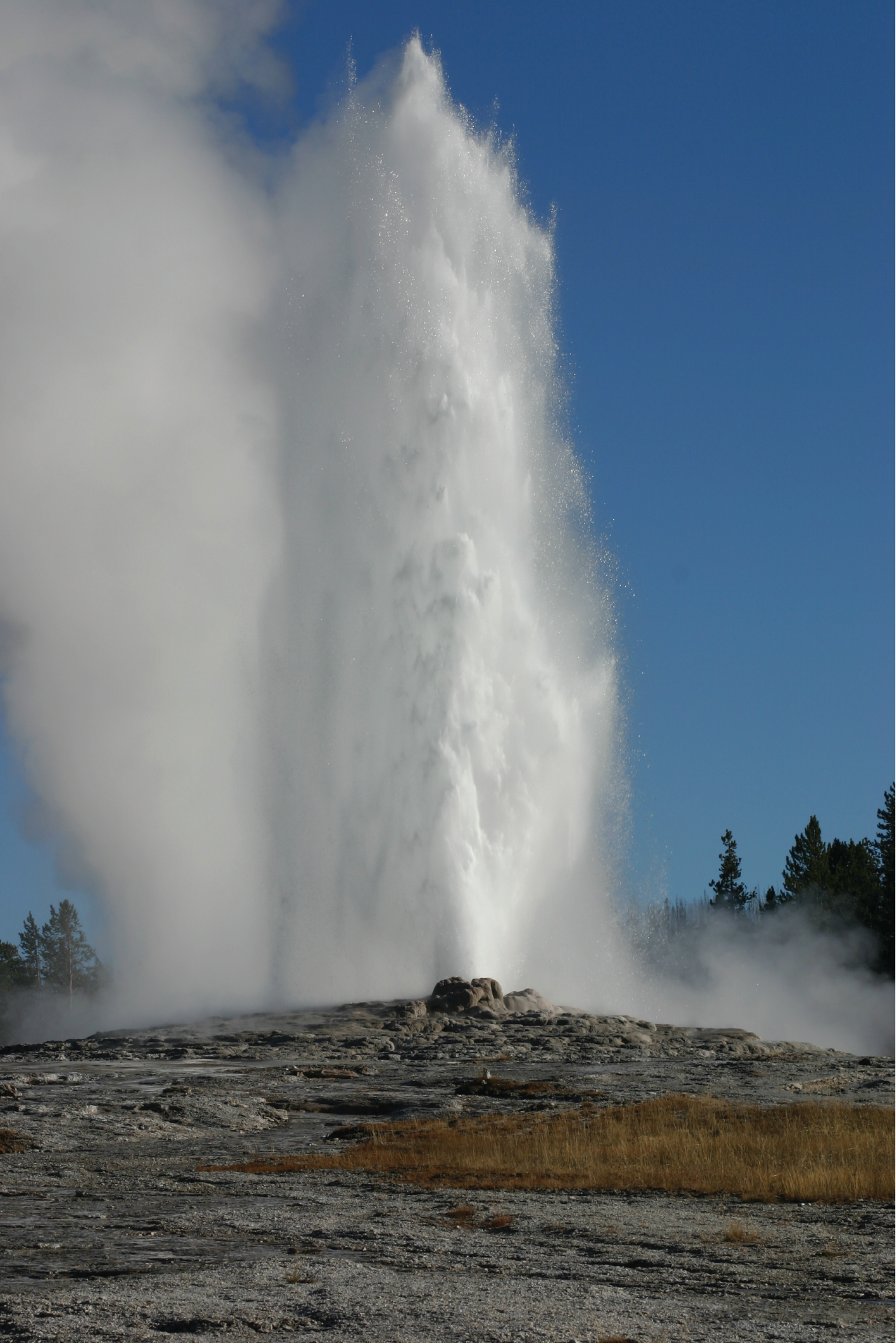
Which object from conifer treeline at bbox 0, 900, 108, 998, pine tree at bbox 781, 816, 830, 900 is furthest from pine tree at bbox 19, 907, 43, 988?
pine tree at bbox 781, 816, 830, 900

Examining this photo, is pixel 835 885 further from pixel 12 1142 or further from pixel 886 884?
pixel 12 1142

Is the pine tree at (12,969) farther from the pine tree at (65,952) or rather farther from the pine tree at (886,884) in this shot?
the pine tree at (886,884)

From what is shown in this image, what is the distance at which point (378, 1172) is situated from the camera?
57.3 ft

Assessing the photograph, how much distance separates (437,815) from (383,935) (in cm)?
546

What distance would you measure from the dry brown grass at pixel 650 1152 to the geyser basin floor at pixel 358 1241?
2.86ft

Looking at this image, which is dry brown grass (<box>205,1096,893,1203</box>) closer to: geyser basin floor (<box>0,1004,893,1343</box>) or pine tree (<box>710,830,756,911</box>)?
geyser basin floor (<box>0,1004,893,1343</box>)

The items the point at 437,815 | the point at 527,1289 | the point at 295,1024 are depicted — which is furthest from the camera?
the point at 437,815

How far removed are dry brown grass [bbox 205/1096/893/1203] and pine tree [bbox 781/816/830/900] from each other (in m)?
57.3

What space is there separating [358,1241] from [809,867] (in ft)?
243

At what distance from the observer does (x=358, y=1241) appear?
1216 cm

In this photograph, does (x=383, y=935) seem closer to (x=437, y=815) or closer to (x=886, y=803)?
(x=437, y=815)

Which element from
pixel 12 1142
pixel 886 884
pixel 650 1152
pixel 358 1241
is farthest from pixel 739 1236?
pixel 886 884

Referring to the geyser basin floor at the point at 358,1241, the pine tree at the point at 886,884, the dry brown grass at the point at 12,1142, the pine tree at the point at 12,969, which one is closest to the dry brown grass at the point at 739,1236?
the geyser basin floor at the point at 358,1241

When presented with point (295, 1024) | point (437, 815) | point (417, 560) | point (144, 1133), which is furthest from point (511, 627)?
point (144, 1133)
